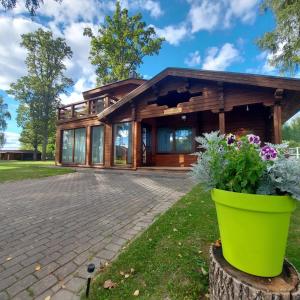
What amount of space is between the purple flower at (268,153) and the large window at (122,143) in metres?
9.08

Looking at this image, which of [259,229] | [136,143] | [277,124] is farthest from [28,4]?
[277,124]

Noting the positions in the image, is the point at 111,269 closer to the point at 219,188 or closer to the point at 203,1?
the point at 219,188

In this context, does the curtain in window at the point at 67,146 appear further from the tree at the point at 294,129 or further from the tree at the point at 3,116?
the tree at the point at 294,129

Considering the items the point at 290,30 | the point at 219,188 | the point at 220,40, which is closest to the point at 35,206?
the point at 219,188

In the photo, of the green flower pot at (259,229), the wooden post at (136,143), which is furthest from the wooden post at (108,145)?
the green flower pot at (259,229)

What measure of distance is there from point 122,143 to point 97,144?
2.04 m

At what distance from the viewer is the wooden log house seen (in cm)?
724

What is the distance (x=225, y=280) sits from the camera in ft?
4.54

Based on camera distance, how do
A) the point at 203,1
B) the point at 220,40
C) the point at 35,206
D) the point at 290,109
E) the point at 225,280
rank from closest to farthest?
the point at 225,280 → the point at 35,206 → the point at 290,109 → the point at 203,1 → the point at 220,40

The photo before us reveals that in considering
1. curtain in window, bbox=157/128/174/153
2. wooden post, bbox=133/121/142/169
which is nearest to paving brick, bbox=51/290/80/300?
wooden post, bbox=133/121/142/169

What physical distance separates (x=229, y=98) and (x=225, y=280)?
24.4 feet

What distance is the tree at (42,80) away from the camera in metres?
30.0

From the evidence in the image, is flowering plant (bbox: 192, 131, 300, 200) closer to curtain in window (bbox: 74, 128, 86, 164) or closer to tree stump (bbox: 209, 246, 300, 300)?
tree stump (bbox: 209, 246, 300, 300)

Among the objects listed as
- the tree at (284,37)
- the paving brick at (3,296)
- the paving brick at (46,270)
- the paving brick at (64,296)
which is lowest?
the paving brick at (64,296)
